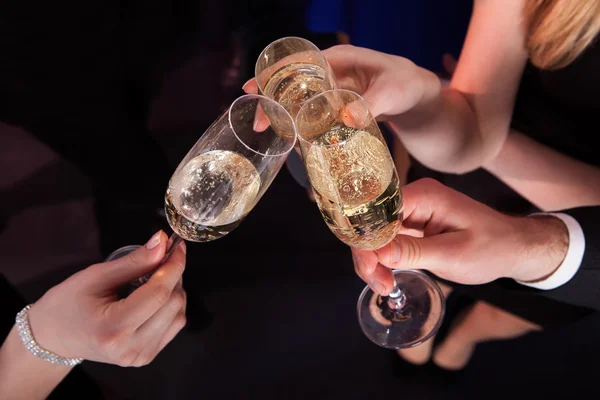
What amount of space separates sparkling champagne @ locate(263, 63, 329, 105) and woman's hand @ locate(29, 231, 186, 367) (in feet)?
1.18

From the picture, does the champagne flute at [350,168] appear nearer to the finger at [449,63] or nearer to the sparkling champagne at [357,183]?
the sparkling champagne at [357,183]

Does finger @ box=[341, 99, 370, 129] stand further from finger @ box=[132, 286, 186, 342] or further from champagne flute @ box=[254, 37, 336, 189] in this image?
finger @ box=[132, 286, 186, 342]

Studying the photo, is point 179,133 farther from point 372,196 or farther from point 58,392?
point 372,196

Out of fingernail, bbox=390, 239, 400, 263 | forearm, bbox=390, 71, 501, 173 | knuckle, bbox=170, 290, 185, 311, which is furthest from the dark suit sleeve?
knuckle, bbox=170, 290, 185, 311

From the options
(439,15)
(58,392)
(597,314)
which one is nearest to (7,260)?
(58,392)

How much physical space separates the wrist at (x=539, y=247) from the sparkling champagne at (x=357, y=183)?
329 millimetres

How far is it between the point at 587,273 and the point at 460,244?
1.12 feet

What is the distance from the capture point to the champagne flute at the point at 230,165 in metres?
0.90

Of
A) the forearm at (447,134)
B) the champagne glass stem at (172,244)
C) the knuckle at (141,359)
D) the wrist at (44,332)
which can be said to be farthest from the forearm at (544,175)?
the wrist at (44,332)

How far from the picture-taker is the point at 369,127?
83 cm

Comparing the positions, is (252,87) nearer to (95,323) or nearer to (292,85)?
(292,85)

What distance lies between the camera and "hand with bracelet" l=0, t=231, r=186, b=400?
879mm

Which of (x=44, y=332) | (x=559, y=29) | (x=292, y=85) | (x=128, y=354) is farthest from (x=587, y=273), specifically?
(x=44, y=332)

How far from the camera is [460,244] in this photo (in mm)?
928
